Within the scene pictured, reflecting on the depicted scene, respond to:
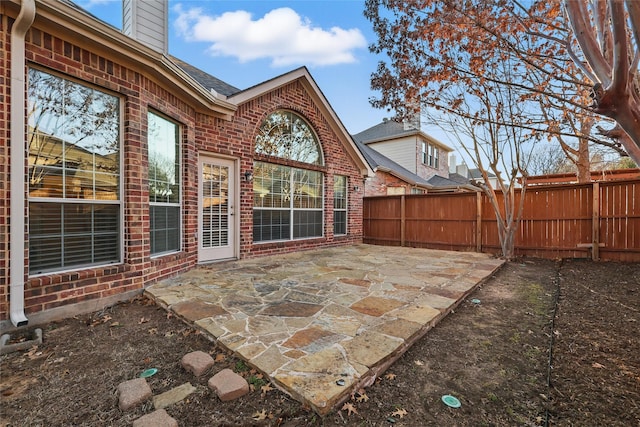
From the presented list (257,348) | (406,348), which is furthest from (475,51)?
(257,348)

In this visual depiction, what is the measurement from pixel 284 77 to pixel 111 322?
618cm

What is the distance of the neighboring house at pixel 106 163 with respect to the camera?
9.32 ft

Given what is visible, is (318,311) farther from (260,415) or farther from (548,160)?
(548,160)

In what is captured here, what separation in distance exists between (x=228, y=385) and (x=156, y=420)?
45cm

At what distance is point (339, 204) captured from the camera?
31.2 ft

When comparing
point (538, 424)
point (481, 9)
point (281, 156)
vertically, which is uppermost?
point (481, 9)

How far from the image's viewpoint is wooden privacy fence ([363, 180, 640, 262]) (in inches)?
252

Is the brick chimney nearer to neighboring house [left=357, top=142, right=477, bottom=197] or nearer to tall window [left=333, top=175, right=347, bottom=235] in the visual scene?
tall window [left=333, top=175, right=347, bottom=235]

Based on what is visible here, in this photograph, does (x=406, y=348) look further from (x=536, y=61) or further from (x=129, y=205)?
(x=536, y=61)

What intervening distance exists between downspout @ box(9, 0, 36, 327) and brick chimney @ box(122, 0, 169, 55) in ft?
6.04

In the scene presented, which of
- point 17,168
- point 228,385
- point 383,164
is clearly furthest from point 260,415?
point 383,164

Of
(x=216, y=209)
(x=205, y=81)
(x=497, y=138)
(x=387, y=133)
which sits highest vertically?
(x=387, y=133)

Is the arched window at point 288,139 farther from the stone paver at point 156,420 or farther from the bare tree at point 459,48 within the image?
the stone paver at point 156,420

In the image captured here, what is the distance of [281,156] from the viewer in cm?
737
